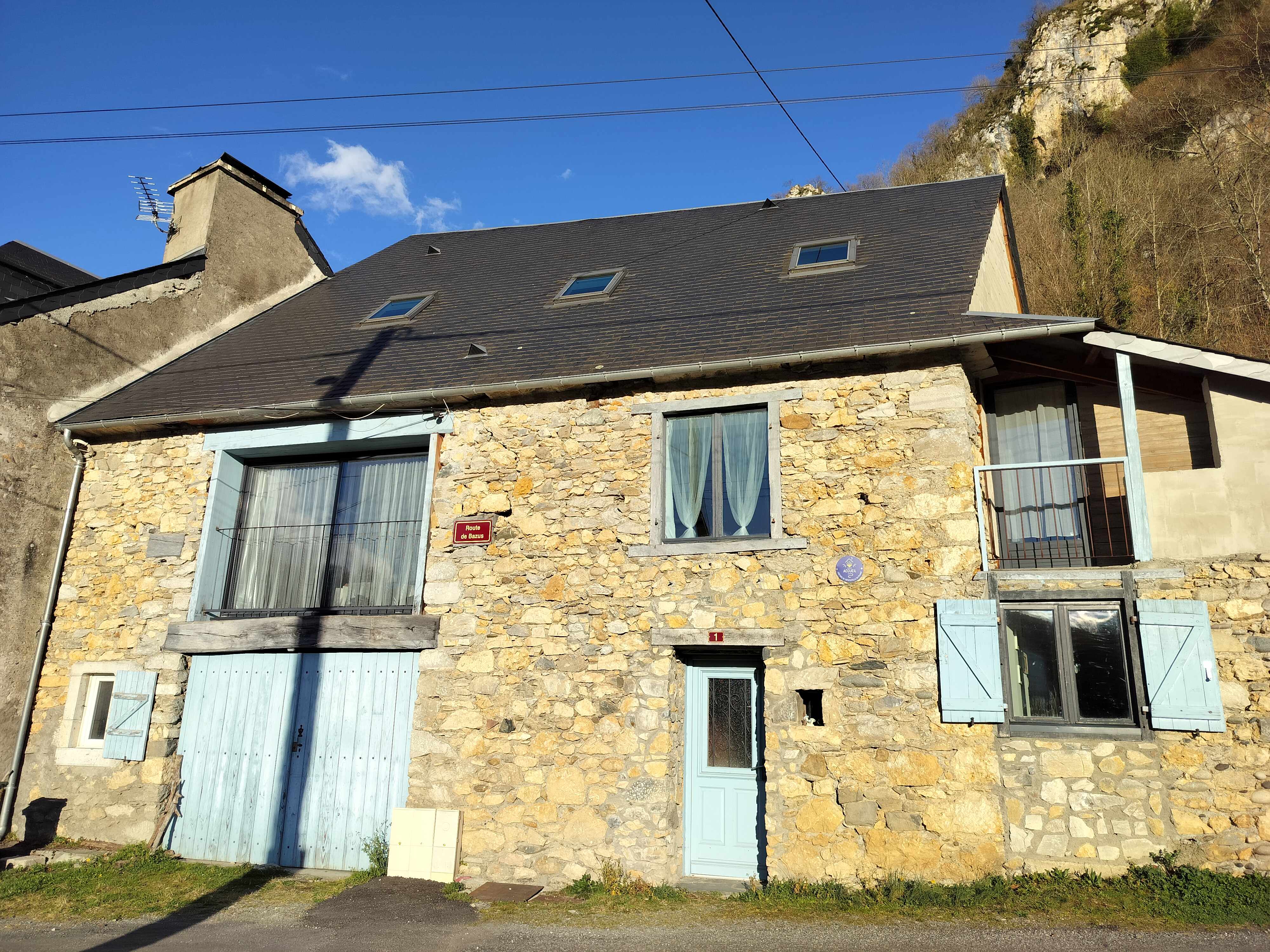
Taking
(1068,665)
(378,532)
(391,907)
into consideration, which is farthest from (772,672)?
(378,532)

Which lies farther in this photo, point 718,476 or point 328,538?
point 328,538

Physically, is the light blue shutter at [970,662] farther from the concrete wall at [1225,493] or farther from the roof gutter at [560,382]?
the roof gutter at [560,382]

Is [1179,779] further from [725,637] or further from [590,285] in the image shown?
[590,285]

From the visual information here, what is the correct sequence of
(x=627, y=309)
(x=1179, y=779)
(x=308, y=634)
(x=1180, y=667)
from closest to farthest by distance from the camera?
1. (x=1179, y=779)
2. (x=1180, y=667)
3. (x=308, y=634)
4. (x=627, y=309)

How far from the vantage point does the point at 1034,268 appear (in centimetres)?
1850

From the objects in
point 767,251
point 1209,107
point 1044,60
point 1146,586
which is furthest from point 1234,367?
point 1044,60

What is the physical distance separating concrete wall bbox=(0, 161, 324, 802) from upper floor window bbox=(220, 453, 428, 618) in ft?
6.63

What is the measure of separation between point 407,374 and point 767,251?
15.0 feet

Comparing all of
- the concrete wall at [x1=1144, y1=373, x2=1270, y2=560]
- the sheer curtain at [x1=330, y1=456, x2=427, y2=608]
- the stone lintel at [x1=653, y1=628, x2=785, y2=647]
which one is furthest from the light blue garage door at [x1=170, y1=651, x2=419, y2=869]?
the concrete wall at [x1=1144, y1=373, x2=1270, y2=560]

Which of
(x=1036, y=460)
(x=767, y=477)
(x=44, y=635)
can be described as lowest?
(x=44, y=635)

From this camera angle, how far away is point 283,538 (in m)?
9.05

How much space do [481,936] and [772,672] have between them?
2.90 meters

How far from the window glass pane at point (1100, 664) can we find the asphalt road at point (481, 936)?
5.20ft

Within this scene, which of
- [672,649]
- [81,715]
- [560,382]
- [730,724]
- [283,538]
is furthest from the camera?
[283,538]
